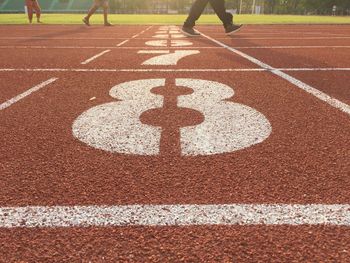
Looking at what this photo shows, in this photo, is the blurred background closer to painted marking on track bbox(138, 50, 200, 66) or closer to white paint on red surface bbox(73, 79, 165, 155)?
painted marking on track bbox(138, 50, 200, 66)

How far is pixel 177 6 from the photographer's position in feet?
256

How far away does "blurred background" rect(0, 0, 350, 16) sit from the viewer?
64812 millimetres

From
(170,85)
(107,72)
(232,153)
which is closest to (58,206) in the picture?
(232,153)

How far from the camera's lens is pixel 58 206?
168cm

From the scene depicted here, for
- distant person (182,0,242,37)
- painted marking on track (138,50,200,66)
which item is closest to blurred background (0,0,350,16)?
distant person (182,0,242,37)

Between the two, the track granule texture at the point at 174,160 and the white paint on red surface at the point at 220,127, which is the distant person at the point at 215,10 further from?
the white paint on red surface at the point at 220,127

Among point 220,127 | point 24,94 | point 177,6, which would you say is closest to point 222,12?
point 24,94

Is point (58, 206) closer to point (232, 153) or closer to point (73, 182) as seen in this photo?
point (73, 182)

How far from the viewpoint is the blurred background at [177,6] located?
64812 millimetres

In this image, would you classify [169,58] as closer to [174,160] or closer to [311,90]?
[311,90]

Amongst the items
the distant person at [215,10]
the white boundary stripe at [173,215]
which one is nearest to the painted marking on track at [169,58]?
the distant person at [215,10]

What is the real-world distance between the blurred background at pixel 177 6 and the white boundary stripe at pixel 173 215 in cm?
6146

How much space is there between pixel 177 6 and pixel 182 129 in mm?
78997

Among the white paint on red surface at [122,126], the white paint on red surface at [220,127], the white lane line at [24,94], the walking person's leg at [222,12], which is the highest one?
the walking person's leg at [222,12]
